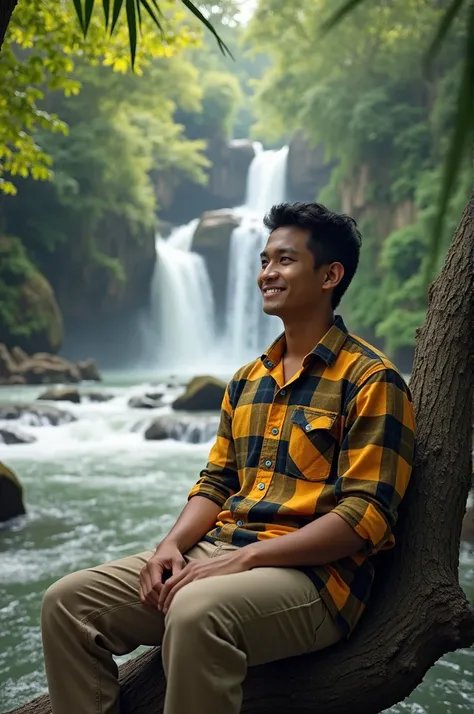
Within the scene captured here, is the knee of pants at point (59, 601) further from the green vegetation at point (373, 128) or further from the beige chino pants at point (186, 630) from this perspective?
the green vegetation at point (373, 128)

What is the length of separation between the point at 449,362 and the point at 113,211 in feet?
67.2

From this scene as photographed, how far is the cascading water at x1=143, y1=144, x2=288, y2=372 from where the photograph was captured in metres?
24.4

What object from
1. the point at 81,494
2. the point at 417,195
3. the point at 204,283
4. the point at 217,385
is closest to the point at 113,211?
the point at 204,283

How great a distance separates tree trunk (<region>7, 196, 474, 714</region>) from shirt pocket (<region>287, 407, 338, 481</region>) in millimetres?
248

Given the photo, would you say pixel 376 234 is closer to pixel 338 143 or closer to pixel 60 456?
pixel 338 143

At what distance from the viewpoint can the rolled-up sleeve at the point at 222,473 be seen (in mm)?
1931

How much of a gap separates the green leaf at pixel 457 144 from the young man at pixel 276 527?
1.07 meters

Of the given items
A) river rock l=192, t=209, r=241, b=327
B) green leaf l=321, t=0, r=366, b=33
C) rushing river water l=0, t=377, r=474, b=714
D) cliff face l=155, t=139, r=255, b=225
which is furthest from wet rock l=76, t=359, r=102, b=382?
green leaf l=321, t=0, r=366, b=33

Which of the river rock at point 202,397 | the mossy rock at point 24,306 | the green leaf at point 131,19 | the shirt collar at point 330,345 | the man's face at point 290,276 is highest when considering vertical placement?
the green leaf at point 131,19

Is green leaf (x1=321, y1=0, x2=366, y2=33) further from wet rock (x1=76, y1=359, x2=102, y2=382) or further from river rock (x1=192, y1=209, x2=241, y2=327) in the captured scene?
river rock (x1=192, y1=209, x2=241, y2=327)

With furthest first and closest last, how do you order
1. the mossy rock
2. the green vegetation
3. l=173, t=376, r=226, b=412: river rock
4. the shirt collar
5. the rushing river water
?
the green vegetation → the mossy rock → l=173, t=376, r=226, b=412: river rock → the rushing river water → the shirt collar

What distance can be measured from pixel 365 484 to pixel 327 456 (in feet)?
0.52

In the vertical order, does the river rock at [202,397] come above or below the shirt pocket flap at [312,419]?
below

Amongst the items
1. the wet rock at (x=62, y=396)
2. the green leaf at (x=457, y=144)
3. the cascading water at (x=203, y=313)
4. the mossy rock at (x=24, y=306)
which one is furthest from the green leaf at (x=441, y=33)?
the cascading water at (x=203, y=313)
